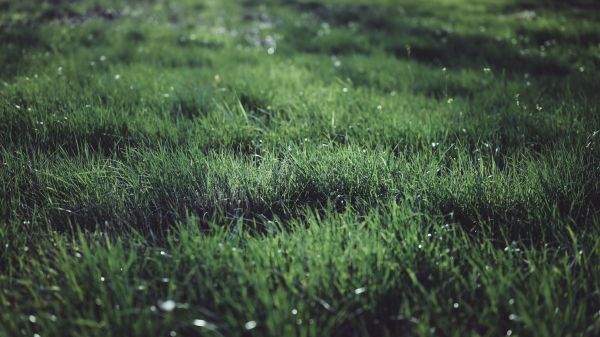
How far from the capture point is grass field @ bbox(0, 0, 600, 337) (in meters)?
1.55

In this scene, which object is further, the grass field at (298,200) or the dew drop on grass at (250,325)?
the grass field at (298,200)

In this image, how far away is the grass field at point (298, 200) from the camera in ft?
5.10

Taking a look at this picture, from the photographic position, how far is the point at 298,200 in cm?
239

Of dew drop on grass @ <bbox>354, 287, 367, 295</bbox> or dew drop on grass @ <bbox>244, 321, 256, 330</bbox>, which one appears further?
dew drop on grass @ <bbox>354, 287, 367, 295</bbox>

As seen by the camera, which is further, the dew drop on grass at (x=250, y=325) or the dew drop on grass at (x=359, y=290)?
the dew drop on grass at (x=359, y=290)

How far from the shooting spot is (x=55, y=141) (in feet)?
9.95

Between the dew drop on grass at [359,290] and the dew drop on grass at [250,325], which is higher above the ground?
the dew drop on grass at [250,325]

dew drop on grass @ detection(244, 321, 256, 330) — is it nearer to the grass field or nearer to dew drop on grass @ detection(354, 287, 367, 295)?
the grass field

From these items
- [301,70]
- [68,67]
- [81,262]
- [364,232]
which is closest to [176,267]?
[81,262]

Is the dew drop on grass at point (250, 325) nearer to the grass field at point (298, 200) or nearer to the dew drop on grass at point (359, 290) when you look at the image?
the grass field at point (298, 200)

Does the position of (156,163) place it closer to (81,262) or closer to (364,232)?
(81,262)

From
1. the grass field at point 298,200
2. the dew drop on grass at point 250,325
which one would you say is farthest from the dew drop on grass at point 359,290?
the dew drop on grass at point 250,325

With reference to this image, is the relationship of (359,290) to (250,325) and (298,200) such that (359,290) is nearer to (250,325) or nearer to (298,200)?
(250,325)

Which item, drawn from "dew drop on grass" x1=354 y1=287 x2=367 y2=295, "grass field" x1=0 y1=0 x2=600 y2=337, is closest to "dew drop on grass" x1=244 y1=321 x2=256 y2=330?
"grass field" x1=0 y1=0 x2=600 y2=337
